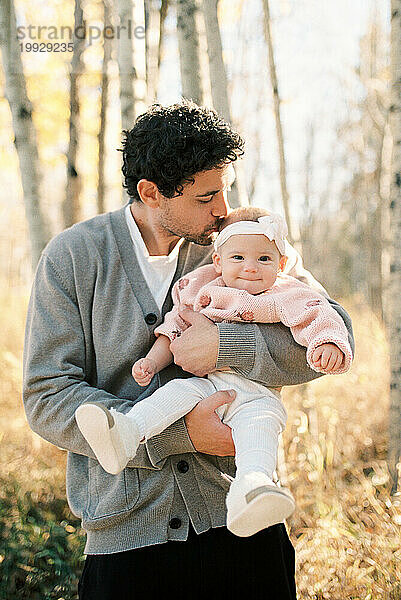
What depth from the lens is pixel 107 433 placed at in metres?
1.56

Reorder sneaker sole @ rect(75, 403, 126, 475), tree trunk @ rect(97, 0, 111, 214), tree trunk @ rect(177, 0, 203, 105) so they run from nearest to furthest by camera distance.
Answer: sneaker sole @ rect(75, 403, 126, 475), tree trunk @ rect(177, 0, 203, 105), tree trunk @ rect(97, 0, 111, 214)

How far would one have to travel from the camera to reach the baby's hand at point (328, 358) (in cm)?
172

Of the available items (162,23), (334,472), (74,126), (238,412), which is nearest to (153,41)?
(162,23)

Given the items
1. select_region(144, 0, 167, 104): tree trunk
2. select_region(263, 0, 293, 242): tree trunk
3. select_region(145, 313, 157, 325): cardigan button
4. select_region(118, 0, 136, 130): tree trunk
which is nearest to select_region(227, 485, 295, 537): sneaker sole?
select_region(145, 313, 157, 325): cardigan button

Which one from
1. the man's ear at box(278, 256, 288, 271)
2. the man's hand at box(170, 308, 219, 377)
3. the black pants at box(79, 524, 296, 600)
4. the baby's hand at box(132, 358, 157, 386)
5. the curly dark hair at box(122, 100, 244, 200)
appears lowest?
the black pants at box(79, 524, 296, 600)

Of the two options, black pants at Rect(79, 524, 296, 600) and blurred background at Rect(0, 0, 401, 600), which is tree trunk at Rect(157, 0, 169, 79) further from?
black pants at Rect(79, 524, 296, 600)

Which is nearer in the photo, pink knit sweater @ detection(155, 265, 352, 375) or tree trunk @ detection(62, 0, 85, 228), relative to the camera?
pink knit sweater @ detection(155, 265, 352, 375)

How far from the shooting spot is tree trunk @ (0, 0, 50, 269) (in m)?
3.77

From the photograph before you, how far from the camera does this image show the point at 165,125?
1.96 metres

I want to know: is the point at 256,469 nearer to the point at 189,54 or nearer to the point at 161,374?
the point at 161,374

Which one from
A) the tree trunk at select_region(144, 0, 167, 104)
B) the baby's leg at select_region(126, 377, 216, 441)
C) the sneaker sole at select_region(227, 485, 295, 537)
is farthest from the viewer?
the tree trunk at select_region(144, 0, 167, 104)

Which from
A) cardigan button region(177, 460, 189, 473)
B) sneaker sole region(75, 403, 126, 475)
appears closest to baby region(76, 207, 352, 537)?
sneaker sole region(75, 403, 126, 475)

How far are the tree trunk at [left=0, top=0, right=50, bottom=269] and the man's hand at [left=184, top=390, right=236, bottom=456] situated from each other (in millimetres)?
2302

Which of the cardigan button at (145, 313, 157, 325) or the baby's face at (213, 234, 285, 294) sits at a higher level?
the baby's face at (213, 234, 285, 294)
